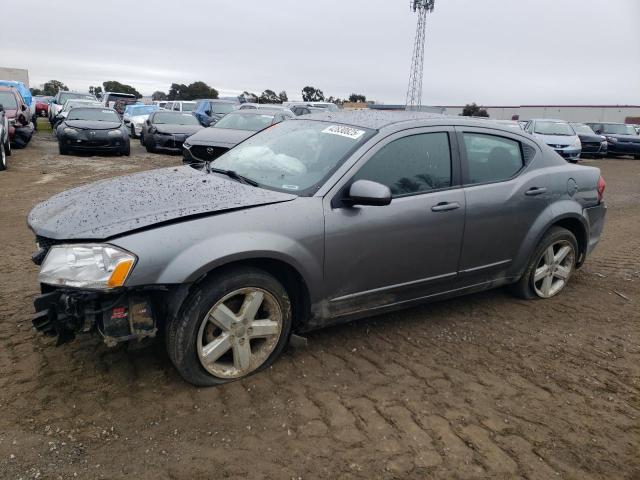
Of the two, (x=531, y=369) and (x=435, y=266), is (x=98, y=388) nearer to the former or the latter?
(x=435, y=266)

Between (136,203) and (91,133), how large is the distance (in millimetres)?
12590

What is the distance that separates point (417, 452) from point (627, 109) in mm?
54400

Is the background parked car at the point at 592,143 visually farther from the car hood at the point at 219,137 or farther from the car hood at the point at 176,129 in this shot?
the car hood at the point at 219,137

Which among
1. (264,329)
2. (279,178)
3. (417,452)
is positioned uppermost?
(279,178)

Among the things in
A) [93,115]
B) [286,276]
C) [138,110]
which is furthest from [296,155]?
[138,110]

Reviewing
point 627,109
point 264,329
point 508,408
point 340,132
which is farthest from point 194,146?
point 627,109

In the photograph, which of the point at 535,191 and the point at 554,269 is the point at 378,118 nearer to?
the point at 535,191

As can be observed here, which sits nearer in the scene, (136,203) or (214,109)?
(136,203)

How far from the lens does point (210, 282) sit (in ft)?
9.75

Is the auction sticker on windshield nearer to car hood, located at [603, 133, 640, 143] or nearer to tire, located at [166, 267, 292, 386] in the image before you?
tire, located at [166, 267, 292, 386]

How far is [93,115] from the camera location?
1502 centimetres

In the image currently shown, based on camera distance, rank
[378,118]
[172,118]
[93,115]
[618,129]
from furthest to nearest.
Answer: [618,129], [172,118], [93,115], [378,118]

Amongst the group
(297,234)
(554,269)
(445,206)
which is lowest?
(554,269)

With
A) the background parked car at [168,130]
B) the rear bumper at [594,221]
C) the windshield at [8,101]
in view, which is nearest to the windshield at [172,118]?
the background parked car at [168,130]
